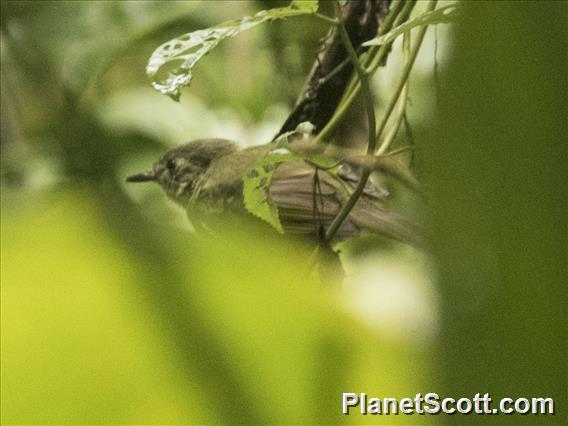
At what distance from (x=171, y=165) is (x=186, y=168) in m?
0.02

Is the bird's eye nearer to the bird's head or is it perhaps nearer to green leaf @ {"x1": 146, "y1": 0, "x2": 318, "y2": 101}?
the bird's head

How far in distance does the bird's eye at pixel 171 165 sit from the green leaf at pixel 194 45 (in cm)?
11

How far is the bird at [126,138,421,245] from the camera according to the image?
538 mm

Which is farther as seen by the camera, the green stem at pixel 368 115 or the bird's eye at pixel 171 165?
the bird's eye at pixel 171 165

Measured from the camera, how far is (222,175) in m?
0.57

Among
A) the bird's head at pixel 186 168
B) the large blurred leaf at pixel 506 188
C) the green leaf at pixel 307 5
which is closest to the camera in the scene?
the large blurred leaf at pixel 506 188

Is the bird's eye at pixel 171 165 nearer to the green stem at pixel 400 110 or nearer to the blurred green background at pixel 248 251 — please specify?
the blurred green background at pixel 248 251

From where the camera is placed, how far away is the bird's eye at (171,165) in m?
0.62

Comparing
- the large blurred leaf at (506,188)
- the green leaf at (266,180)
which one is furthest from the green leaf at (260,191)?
the large blurred leaf at (506,188)

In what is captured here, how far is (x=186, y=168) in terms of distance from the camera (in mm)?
615

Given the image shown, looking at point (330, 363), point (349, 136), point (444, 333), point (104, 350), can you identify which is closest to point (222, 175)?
point (349, 136)

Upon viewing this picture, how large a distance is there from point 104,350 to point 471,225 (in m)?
0.26

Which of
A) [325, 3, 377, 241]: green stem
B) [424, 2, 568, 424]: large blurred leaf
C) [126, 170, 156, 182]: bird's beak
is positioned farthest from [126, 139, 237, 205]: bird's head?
[424, 2, 568, 424]: large blurred leaf

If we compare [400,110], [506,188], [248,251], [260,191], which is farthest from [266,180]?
[506,188]
